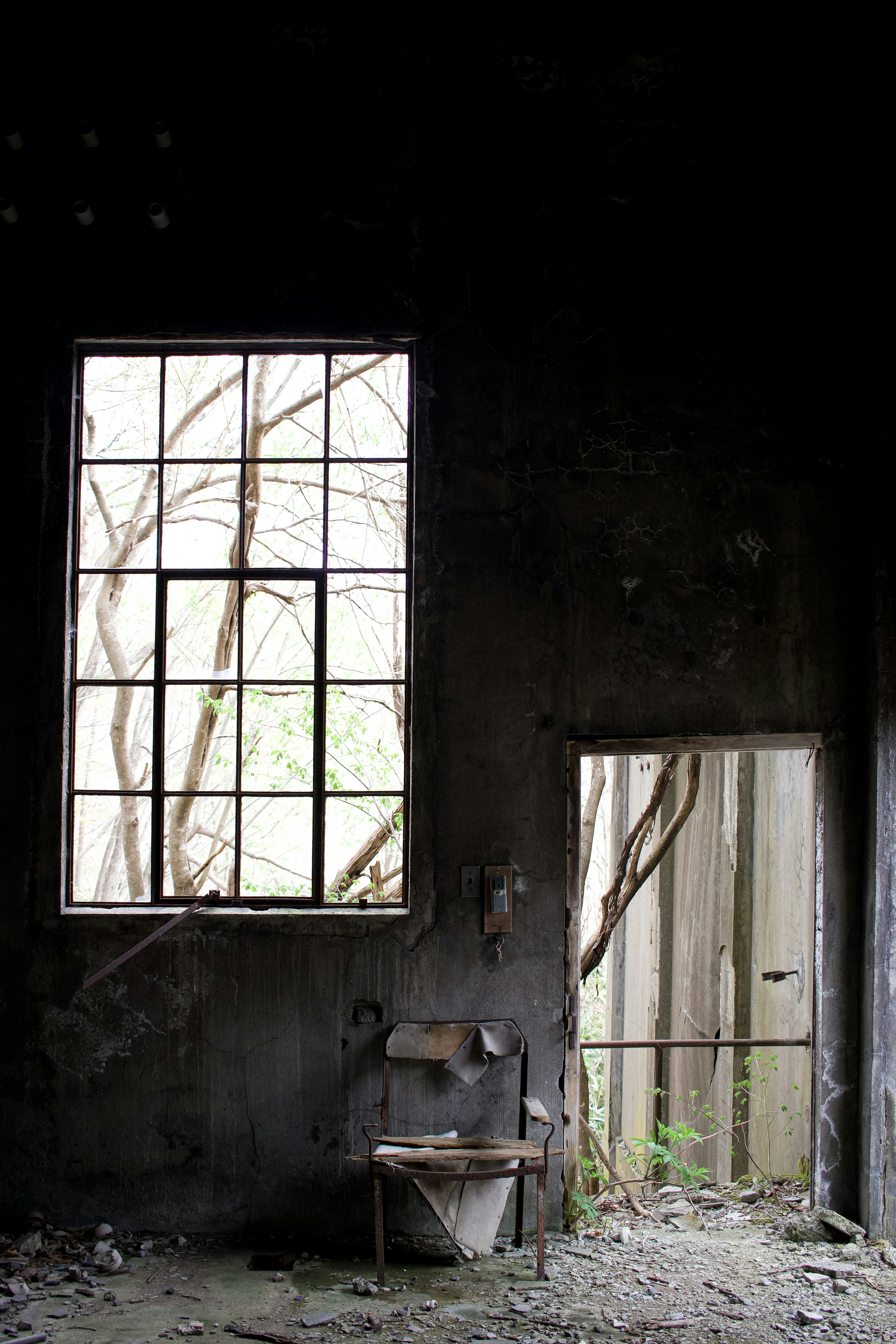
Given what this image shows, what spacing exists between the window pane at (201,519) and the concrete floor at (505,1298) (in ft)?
9.13

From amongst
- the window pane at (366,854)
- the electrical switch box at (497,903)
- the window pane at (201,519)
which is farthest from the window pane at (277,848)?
the window pane at (201,519)

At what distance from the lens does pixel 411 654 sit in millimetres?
3881

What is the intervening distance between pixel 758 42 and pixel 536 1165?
4602 mm

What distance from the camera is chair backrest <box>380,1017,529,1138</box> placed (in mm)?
3686

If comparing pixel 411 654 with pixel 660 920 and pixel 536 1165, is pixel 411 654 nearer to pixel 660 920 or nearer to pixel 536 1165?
pixel 536 1165

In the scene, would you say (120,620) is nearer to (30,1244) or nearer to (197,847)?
(197,847)

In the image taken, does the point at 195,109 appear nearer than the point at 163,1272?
No

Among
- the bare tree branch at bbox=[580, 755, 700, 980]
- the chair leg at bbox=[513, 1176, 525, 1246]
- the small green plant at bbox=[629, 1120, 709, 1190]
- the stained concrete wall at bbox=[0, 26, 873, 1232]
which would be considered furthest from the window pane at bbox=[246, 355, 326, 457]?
the small green plant at bbox=[629, 1120, 709, 1190]

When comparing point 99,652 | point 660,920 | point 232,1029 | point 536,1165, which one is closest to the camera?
point 536,1165

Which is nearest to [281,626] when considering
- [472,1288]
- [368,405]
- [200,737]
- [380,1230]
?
[200,737]

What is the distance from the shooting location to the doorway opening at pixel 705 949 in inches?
154

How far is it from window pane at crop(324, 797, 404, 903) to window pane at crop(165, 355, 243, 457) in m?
1.79

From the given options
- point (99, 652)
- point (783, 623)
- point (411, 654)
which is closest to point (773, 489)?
point (783, 623)

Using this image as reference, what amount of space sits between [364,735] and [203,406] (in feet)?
5.78
